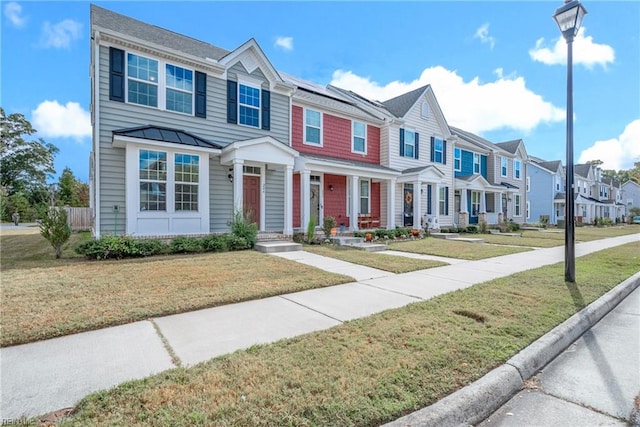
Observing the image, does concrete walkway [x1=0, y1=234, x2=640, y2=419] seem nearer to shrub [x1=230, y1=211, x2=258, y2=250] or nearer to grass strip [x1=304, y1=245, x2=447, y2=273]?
grass strip [x1=304, y1=245, x2=447, y2=273]

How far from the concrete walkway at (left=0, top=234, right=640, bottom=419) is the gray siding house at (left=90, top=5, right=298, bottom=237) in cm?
654

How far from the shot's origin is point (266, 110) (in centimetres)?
1226

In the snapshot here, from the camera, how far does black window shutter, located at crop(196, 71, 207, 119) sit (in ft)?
35.1

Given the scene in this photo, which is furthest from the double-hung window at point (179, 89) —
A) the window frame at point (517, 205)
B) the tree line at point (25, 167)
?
the tree line at point (25, 167)

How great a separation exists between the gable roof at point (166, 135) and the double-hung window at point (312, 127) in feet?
15.0

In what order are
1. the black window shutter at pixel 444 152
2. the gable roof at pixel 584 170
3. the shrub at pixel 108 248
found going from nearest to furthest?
the shrub at pixel 108 248 → the black window shutter at pixel 444 152 → the gable roof at pixel 584 170

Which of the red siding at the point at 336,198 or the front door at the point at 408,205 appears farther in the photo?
the front door at the point at 408,205

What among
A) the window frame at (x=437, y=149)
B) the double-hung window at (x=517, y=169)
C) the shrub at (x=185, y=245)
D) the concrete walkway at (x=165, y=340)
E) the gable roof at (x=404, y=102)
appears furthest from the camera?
the double-hung window at (x=517, y=169)

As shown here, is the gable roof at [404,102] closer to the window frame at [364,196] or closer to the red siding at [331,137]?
the red siding at [331,137]

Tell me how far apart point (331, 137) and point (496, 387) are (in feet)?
43.5

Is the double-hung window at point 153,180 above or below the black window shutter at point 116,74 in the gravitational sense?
below

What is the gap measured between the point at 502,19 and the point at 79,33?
1569cm

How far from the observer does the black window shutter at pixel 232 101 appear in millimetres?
11414

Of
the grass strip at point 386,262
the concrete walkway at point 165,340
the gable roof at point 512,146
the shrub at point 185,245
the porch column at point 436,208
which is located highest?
the gable roof at point 512,146
